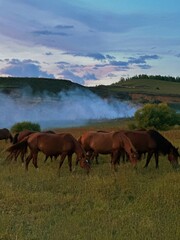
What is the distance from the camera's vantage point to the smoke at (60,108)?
65.4 meters

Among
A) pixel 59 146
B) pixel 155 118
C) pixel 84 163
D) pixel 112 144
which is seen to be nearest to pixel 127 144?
pixel 112 144

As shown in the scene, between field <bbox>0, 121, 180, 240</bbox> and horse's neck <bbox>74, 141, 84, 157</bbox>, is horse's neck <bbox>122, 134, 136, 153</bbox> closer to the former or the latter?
field <bbox>0, 121, 180, 240</bbox>

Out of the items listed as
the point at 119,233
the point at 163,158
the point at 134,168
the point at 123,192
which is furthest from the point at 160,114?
the point at 119,233

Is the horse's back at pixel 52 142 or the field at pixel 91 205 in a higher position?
the horse's back at pixel 52 142

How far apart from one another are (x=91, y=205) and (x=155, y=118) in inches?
1252

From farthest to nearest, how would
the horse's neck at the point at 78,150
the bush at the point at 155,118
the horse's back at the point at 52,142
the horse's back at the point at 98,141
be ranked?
the bush at the point at 155,118 → the horse's back at the point at 98,141 → the horse's back at the point at 52,142 → the horse's neck at the point at 78,150

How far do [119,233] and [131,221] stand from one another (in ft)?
2.39

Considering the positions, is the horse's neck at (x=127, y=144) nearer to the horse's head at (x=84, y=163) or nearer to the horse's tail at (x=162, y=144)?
the horse's head at (x=84, y=163)

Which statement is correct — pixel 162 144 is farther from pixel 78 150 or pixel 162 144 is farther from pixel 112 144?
pixel 78 150

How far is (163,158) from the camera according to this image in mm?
17406

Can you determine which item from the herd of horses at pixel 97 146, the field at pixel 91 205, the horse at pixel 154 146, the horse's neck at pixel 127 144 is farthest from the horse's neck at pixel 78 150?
the horse at pixel 154 146

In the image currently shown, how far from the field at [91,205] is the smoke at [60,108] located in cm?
4993

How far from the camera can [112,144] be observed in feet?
47.6

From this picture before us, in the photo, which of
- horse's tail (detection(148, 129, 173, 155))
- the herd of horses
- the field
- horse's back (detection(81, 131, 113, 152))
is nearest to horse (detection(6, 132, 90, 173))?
the herd of horses
